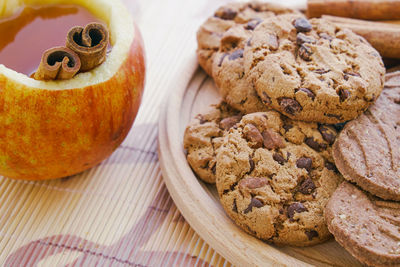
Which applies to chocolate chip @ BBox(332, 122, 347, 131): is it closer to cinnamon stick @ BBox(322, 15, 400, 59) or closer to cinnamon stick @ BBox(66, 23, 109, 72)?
cinnamon stick @ BBox(322, 15, 400, 59)

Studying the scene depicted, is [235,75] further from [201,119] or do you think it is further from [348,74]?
[348,74]

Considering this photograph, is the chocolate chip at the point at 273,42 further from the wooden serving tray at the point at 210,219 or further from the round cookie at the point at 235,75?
the wooden serving tray at the point at 210,219

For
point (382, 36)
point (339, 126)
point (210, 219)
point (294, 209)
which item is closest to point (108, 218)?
point (210, 219)

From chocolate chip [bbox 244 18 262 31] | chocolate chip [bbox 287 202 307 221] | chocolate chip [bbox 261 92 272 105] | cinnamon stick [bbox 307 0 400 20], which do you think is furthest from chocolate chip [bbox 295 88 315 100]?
cinnamon stick [bbox 307 0 400 20]

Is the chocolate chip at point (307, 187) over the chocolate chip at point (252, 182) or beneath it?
beneath

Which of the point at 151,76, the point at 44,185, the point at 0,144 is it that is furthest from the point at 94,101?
the point at 151,76

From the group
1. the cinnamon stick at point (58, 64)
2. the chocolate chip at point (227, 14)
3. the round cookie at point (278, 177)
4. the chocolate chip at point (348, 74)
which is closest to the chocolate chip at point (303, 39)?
the chocolate chip at point (348, 74)

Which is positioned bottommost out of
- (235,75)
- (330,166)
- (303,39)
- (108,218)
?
(108,218)

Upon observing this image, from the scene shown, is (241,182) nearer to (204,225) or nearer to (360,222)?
(204,225)
